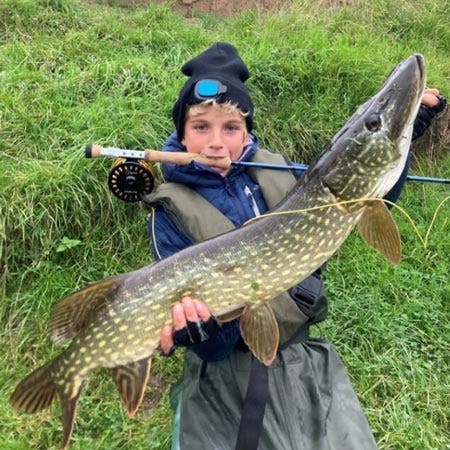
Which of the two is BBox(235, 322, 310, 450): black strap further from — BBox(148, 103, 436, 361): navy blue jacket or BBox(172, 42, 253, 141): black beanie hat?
BBox(172, 42, 253, 141): black beanie hat

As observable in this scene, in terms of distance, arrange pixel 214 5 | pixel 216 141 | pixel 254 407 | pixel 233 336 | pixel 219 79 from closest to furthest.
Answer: pixel 254 407
pixel 233 336
pixel 216 141
pixel 219 79
pixel 214 5

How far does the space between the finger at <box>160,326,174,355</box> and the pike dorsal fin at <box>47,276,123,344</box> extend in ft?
0.58

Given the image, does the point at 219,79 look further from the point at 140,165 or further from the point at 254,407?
the point at 254,407

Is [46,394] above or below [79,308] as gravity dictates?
below

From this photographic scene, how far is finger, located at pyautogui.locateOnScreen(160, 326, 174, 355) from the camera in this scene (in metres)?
1.66

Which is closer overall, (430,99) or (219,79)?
(430,99)

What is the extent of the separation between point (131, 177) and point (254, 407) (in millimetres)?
895

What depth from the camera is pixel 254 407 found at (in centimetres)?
173

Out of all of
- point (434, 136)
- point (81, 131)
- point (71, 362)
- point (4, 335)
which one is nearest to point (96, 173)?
point (81, 131)

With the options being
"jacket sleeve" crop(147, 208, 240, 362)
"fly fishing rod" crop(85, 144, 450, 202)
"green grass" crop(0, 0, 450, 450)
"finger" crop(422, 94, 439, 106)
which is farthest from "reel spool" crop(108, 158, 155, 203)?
"finger" crop(422, 94, 439, 106)

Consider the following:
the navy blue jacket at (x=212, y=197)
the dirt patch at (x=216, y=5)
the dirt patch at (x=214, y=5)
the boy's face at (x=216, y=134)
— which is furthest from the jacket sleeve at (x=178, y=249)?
the dirt patch at (x=214, y=5)

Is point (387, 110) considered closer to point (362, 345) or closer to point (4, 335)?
point (362, 345)

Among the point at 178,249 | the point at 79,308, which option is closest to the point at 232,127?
the point at 178,249

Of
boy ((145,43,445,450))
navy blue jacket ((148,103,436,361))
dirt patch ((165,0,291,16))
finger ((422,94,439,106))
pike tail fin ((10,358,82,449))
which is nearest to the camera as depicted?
pike tail fin ((10,358,82,449))
